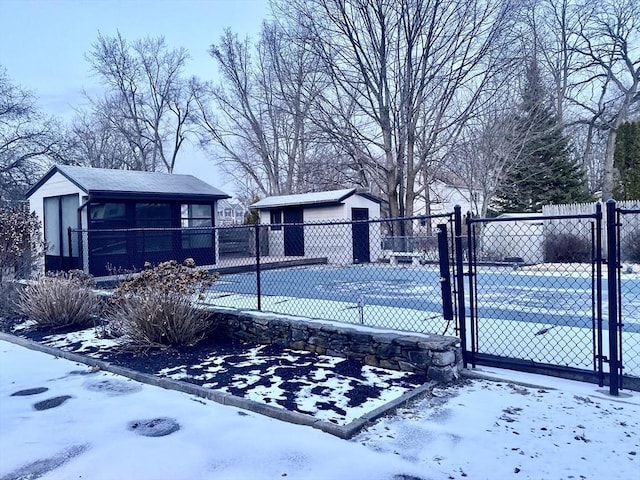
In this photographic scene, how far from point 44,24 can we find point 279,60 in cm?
1195

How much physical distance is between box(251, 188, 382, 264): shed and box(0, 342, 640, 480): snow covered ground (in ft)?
32.5

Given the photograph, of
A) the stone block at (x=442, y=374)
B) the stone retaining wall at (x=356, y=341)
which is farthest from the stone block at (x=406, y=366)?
the stone block at (x=442, y=374)

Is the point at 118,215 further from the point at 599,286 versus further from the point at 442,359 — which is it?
the point at 599,286

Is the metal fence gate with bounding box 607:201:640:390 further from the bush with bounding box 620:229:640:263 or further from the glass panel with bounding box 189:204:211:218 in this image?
the glass panel with bounding box 189:204:211:218

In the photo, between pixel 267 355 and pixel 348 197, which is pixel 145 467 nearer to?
pixel 267 355

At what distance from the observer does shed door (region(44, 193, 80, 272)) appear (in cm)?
1150

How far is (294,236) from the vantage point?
16078 millimetres

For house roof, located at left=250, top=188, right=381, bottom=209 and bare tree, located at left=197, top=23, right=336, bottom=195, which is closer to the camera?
house roof, located at left=250, top=188, right=381, bottom=209

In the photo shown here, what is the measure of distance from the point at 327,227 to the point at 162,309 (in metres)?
→ 9.66

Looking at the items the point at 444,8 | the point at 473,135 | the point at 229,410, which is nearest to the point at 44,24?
the point at 229,410

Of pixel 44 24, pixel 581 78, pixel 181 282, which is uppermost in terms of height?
pixel 581 78

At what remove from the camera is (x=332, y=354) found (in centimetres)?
450

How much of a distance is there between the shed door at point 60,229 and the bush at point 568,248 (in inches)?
474

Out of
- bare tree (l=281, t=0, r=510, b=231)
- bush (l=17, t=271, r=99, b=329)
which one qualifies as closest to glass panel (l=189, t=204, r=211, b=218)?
bare tree (l=281, t=0, r=510, b=231)
